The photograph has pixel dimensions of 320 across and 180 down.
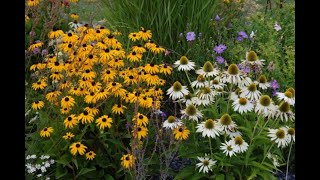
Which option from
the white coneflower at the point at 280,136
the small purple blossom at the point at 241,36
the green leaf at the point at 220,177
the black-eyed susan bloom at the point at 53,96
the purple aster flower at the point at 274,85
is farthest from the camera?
the small purple blossom at the point at 241,36

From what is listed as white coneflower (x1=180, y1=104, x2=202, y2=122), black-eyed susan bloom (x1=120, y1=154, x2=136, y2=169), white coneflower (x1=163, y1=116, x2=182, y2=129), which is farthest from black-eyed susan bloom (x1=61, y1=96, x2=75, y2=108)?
white coneflower (x1=180, y1=104, x2=202, y2=122)

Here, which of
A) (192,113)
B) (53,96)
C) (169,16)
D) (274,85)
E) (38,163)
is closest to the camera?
(192,113)

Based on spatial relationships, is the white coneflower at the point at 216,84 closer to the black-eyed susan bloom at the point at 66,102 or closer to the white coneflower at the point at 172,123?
the white coneflower at the point at 172,123

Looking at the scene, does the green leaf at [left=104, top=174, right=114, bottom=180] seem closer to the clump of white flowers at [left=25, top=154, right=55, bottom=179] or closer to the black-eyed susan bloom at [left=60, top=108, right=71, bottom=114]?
the clump of white flowers at [left=25, top=154, right=55, bottom=179]

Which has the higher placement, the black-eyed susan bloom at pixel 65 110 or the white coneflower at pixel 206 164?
the black-eyed susan bloom at pixel 65 110

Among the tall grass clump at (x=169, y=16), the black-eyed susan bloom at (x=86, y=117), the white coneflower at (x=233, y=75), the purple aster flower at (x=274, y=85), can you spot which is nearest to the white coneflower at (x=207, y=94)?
the white coneflower at (x=233, y=75)

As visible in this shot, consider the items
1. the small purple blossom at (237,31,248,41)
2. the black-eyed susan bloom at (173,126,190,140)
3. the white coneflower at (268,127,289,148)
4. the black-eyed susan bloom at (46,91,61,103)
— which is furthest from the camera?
the small purple blossom at (237,31,248,41)

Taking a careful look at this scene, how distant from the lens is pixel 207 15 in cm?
468

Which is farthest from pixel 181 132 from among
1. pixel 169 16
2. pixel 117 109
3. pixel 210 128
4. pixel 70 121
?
pixel 169 16

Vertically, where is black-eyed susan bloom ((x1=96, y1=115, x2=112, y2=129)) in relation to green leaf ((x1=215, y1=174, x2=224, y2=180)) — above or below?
above

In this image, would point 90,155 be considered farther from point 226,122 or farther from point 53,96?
point 226,122

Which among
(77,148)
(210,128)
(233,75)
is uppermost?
(233,75)

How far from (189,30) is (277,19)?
45.6 inches

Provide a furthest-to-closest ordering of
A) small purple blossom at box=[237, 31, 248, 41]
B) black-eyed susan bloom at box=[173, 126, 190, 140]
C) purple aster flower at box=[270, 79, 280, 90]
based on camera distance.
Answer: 1. small purple blossom at box=[237, 31, 248, 41]
2. purple aster flower at box=[270, 79, 280, 90]
3. black-eyed susan bloom at box=[173, 126, 190, 140]
